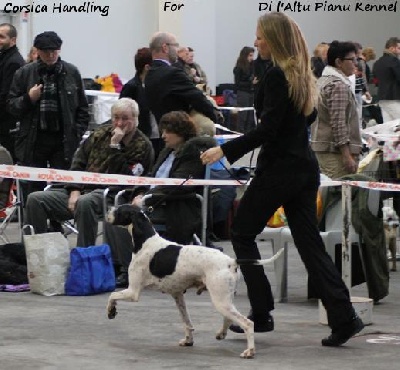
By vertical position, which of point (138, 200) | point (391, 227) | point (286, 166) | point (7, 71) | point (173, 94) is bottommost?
point (391, 227)

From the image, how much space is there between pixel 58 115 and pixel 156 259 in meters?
4.51

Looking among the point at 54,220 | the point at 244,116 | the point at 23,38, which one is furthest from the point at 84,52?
the point at 54,220

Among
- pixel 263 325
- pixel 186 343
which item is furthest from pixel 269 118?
pixel 186 343

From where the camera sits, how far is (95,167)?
9.67 metres

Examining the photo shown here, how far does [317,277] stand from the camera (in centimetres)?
690

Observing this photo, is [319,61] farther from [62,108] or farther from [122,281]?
[122,281]

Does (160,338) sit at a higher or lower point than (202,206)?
lower

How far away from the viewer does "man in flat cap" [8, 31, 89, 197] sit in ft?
36.8

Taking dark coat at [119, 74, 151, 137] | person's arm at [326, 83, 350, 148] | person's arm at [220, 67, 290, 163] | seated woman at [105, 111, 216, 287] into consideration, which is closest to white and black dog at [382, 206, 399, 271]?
person's arm at [326, 83, 350, 148]

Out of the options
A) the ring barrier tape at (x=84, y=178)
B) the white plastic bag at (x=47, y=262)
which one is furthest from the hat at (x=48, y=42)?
the white plastic bag at (x=47, y=262)

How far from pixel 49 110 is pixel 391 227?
3.21 metres

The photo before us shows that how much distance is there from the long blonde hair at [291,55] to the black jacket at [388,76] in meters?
14.1

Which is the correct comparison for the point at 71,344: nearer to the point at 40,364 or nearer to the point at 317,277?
the point at 40,364

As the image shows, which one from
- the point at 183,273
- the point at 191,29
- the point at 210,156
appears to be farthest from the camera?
the point at 191,29
